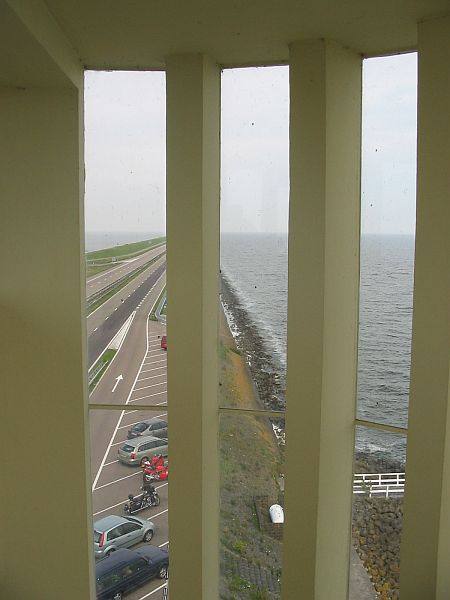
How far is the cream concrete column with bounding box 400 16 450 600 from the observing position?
369cm

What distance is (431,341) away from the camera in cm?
376

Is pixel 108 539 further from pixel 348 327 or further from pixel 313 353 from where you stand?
pixel 348 327

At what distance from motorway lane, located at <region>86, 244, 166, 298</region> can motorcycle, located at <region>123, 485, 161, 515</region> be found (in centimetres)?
157

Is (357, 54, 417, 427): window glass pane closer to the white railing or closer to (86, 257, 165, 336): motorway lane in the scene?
the white railing

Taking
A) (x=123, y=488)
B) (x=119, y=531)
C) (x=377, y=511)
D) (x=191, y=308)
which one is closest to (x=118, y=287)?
(x=191, y=308)

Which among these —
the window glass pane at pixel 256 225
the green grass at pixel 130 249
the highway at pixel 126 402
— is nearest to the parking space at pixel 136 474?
the highway at pixel 126 402

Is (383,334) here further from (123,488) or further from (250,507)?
(123,488)

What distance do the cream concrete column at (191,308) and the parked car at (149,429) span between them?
285 millimetres

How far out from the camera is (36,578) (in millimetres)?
4371

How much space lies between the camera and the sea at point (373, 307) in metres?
4.32

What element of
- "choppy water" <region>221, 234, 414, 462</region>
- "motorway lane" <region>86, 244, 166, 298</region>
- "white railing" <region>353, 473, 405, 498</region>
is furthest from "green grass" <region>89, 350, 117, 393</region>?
"white railing" <region>353, 473, 405, 498</region>

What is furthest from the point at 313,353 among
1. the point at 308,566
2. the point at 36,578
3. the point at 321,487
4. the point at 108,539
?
the point at 36,578

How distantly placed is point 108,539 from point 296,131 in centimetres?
332

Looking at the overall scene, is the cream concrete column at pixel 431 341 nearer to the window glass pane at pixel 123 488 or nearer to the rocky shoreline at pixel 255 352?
the rocky shoreline at pixel 255 352
